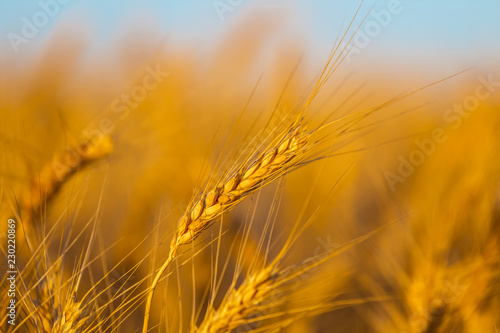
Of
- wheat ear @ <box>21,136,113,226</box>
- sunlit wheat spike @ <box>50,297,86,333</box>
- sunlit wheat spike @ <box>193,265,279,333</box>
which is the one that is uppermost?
wheat ear @ <box>21,136,113,226</box>

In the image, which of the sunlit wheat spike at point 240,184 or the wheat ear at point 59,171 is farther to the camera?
the wheat ear at point 59,171

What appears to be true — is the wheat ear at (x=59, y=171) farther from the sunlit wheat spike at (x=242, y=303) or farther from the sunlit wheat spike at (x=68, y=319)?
the sunlit wheat spike at (x=242, y=303)

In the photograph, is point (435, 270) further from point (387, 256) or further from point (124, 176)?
point (124, 176)

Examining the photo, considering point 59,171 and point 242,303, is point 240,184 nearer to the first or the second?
point 242,303

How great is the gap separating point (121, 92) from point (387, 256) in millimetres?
1023

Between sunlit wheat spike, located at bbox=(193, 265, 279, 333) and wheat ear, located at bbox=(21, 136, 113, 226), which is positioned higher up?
wheat ear, located at bbox=(21, 136, 113, 226)

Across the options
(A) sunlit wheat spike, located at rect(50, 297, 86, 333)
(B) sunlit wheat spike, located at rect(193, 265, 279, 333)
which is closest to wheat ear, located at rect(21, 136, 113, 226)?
(A) sunlit wheat spike, located at rect(50, 297, 86, 333)

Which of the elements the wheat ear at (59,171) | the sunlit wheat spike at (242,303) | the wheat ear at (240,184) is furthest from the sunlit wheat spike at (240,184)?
the wheat ear at (59,171)

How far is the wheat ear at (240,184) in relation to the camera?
2.26 feet

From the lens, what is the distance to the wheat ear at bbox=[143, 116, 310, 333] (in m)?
0.69

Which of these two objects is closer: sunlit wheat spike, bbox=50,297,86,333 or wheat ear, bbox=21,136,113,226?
sunlit wheat spike, bbox=50,297,86,333

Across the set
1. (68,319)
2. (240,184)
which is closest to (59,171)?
(68,319)

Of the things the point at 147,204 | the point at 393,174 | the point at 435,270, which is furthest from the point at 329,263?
the point at 147,204

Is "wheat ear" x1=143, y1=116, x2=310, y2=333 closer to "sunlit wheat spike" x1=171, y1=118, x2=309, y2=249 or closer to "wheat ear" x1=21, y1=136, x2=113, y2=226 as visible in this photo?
"sunlit wheat spike" x1=171, y1=118, x2=309, y2=249
